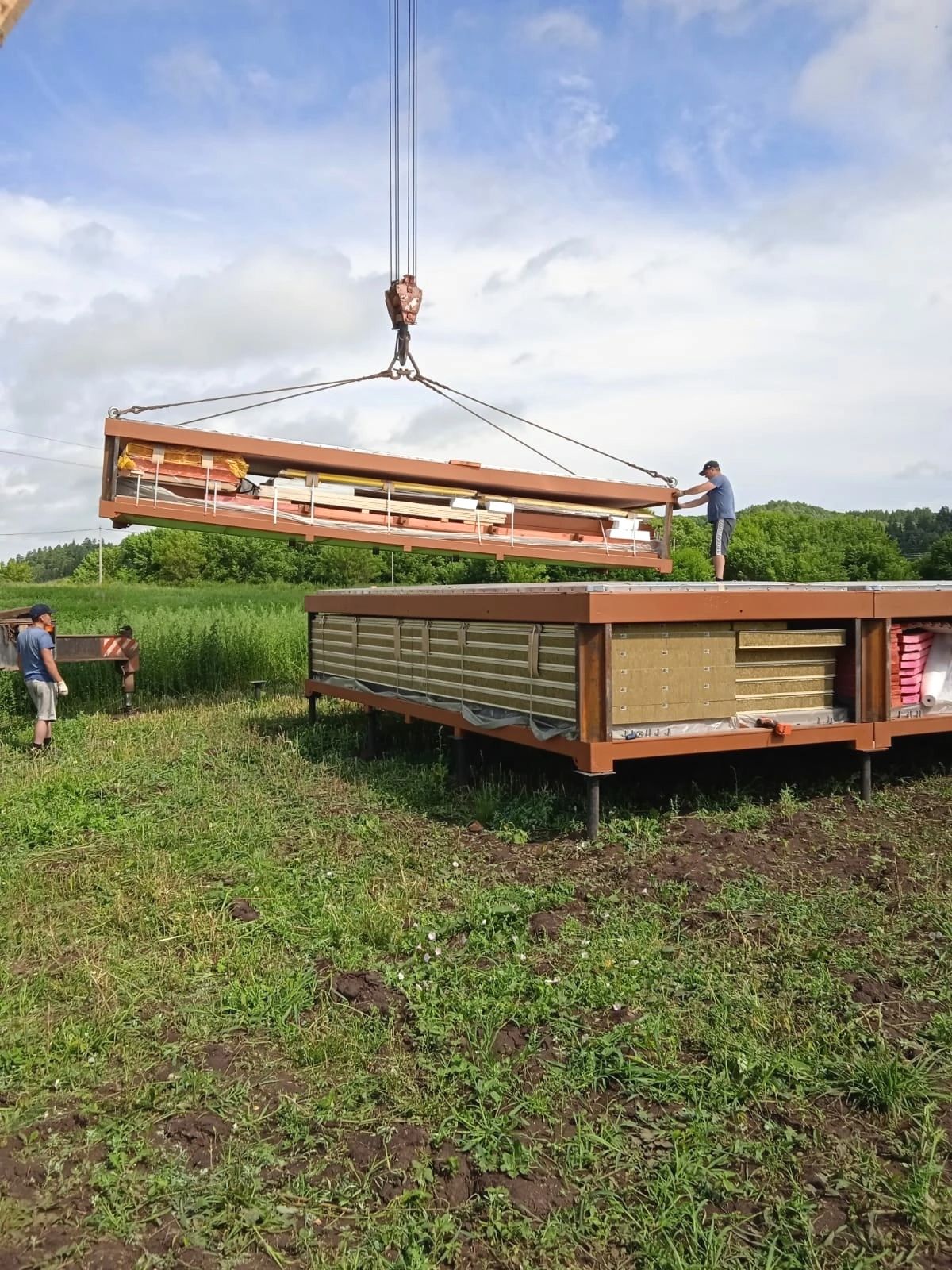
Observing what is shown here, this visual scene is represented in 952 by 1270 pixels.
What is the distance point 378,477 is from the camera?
1151cm

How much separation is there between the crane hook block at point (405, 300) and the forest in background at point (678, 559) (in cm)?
2250

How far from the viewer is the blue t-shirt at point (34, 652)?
1184 centimetres

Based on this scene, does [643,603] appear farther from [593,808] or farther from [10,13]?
[10,13]

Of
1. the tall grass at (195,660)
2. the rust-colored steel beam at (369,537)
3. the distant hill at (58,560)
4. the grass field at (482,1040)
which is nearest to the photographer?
the grass field at (482,1040)

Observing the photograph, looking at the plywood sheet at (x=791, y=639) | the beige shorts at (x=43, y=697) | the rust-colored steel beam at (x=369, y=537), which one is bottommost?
the beige shorts at (x=43, y=697)

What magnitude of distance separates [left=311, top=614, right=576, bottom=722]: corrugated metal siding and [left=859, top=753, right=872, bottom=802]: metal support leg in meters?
2.79

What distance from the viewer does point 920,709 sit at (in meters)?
8.45

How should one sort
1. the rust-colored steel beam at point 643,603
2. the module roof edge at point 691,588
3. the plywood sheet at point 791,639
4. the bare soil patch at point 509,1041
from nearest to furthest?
the bare soil patch at point 509,1041 < the rust-colored steel beam at point 643,603 < the module roof edge at point 691,588 < the plywood sheet at point 791,639

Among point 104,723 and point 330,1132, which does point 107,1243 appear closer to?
point 330,1132

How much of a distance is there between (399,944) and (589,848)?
79.2 inches

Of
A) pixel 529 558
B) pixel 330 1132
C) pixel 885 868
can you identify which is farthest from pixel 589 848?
pixel 529 558

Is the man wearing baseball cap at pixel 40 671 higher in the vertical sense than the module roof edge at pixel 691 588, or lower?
lower

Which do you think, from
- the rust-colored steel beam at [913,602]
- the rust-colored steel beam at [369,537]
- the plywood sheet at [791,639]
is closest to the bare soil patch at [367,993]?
the plywood sheet at [791,639]

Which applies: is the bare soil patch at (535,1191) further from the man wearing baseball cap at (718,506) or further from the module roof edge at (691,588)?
the man wearing baseball cap at (718,506)
